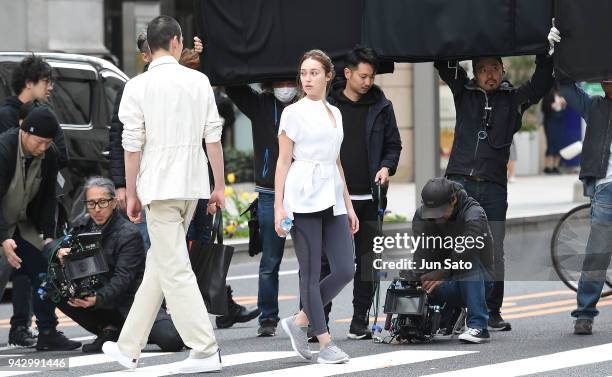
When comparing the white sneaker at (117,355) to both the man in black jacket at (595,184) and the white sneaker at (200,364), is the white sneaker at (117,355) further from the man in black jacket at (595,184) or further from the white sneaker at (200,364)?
the man in black jacket at (595,184)

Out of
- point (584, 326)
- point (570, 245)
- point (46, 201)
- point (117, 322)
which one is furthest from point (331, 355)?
point (570, 245)

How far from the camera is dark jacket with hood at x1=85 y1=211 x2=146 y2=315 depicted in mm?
9188

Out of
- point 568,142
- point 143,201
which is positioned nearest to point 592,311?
Result: point 143,201

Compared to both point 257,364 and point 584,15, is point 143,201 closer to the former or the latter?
point 257,364

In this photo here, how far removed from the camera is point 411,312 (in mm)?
9234

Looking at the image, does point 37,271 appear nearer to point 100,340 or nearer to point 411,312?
point 100,340

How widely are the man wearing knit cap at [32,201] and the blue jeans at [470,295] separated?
7.52 feet

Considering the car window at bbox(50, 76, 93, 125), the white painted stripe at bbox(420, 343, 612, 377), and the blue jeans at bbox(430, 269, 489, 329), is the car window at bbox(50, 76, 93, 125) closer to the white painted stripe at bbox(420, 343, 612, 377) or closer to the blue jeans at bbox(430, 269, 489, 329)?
the blue jeans at bbox(430, 269, 489, 329)

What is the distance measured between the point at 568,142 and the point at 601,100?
17.7 metres

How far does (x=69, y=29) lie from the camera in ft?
76.0

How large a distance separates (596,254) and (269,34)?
2.49 m

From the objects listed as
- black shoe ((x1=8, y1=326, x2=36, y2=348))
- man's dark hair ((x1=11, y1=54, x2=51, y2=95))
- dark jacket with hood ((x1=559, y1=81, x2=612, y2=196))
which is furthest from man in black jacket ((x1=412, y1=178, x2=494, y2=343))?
man's dark hair ((x1=11, y1=54, x2=51, y2=95))

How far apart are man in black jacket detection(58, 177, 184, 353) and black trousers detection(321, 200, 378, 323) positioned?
3.38ft

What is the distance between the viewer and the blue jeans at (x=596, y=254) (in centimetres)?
946
